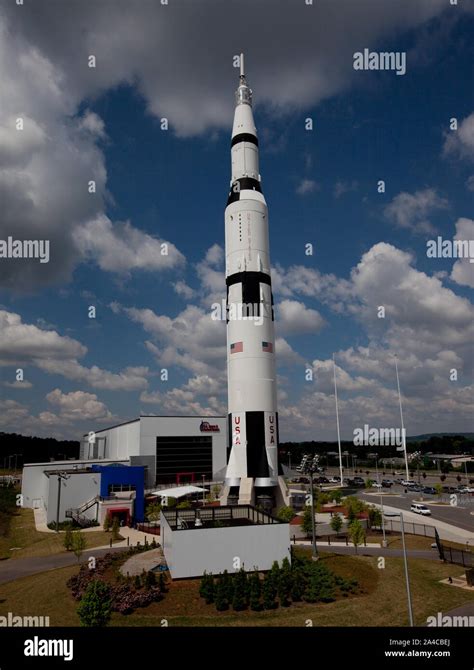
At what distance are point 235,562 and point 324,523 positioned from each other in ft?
78.4

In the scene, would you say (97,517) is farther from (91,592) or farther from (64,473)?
(91,592)

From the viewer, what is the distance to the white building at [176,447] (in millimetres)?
78312

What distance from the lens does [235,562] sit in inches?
1137

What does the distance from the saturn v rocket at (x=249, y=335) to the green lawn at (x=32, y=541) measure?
1386 cm

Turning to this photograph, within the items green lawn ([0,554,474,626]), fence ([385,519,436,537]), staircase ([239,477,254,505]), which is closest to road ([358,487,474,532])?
fence ([385,519,436,537])

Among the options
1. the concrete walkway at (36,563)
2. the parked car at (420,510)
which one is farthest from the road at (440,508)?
the concrete walkway at (36,563)

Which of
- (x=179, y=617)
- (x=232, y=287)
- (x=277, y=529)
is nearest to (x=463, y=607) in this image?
(x=277, y=529)

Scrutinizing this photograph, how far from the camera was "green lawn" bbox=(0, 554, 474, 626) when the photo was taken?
74.1 ft

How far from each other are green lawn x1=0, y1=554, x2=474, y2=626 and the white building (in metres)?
47.4

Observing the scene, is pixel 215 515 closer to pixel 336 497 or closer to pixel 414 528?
pixel 414 528

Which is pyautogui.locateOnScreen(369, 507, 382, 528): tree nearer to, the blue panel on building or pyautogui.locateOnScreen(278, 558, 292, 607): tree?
pyautogui.locateOnScreen(278, 558, 292, 607): tree

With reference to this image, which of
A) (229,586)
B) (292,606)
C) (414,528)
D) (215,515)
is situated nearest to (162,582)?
(229,586)

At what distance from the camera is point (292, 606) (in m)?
24.5

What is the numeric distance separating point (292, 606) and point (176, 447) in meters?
58.3
